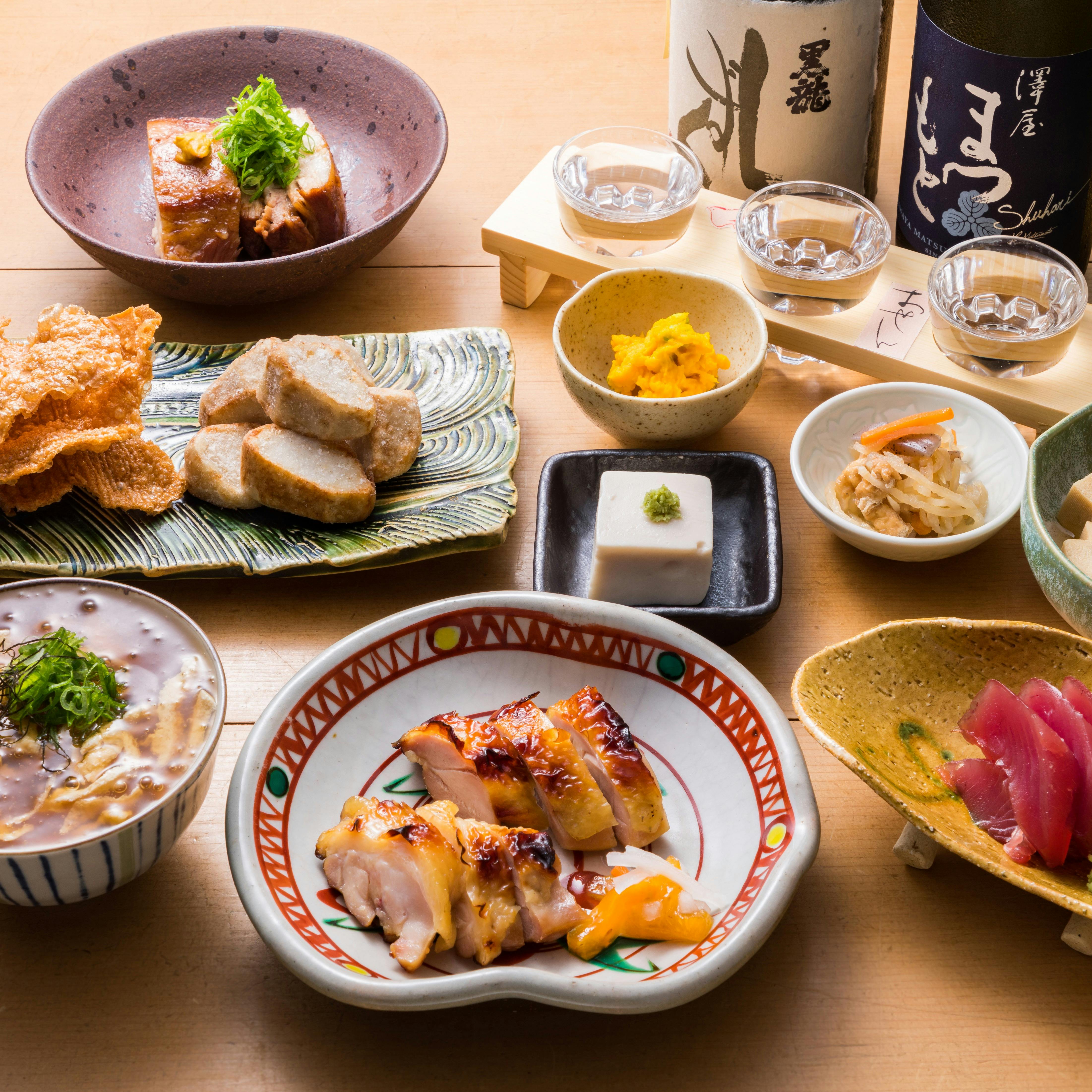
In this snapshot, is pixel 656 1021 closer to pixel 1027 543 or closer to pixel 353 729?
pixel 353 729

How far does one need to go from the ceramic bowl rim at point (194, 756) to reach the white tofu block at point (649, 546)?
0.49m

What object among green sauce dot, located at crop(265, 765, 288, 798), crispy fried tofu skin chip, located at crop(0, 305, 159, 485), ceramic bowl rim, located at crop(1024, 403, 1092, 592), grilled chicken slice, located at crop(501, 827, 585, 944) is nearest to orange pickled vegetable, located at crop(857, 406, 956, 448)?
ceramic bowl rim, located at crop(1024, 403, 1092, 592)

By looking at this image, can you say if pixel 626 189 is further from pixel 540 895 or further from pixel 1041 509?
pixel 540 895

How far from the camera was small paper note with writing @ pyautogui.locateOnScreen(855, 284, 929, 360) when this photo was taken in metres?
1.69

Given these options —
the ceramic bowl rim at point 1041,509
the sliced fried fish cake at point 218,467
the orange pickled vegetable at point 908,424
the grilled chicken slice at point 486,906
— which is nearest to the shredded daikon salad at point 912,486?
the orange pickled vegetable at point 908,424

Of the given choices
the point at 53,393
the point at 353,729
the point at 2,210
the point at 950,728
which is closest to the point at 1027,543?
the point at 950,728

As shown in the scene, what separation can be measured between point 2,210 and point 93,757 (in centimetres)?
149

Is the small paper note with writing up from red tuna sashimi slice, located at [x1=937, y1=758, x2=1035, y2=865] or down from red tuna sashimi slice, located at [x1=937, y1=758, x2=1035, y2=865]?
up

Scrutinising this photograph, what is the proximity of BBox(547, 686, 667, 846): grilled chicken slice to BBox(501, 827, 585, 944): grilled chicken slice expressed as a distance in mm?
107

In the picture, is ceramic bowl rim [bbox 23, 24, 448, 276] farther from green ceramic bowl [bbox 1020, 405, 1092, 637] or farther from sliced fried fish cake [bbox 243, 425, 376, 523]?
green ceramic bowl [bbox 1020, 405, 1092, 637]

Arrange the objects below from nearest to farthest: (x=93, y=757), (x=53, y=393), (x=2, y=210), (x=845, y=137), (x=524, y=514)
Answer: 1. (x=93, y=757)
2. (x=53, y=393)
3. (x=524, y=514)
4. (x=845, y=137)
5. (x=2, y=210)

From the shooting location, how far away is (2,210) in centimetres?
215

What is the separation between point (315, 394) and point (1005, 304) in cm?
102

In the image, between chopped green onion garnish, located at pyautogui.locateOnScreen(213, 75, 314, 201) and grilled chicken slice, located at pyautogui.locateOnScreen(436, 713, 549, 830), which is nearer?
grilled chicken slice, located at pyautogui.locateOnScreen(436, 713, 549, 830)
